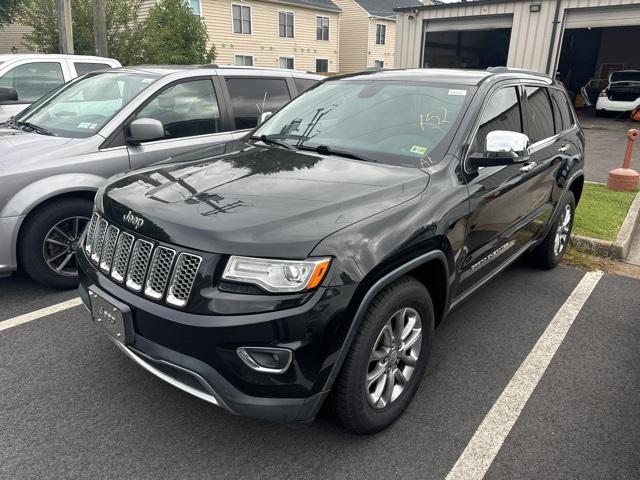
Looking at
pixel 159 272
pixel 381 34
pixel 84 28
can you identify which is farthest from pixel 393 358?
pixel 381 34

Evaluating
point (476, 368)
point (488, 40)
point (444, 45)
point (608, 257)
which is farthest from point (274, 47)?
point (476, 368)

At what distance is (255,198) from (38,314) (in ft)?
7.74

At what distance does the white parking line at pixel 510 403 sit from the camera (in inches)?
97.0

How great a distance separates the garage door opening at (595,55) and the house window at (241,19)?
17.1 metres

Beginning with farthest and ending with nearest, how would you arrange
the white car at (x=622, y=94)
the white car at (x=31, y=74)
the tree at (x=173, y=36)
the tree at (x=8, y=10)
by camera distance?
the tree at (x=8, y=10) → the white car at (x=622, y=94) → the tree at (x=173, y=36) → the white car at (x=31, y=74)

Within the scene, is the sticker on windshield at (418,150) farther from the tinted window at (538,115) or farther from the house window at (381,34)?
the house window at (381,34)

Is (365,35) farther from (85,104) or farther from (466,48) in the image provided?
(85,104)

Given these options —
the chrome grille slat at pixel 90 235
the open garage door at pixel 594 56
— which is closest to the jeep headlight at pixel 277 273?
the chrome grille slat at pixel 90 235

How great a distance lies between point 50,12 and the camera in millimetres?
17062

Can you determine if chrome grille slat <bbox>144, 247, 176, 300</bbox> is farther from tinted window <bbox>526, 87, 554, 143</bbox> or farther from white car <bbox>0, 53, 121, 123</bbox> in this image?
white car <bbox>0, 53, 121, 123</bbox>

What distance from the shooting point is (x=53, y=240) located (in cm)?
408

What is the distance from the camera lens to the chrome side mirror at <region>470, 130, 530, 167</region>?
9.57 ft

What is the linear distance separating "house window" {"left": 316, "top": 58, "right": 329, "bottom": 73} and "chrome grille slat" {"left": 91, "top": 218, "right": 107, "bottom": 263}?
1268 inches

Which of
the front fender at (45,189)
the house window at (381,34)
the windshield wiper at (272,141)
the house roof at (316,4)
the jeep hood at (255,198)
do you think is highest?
the house roof at (316,4)
